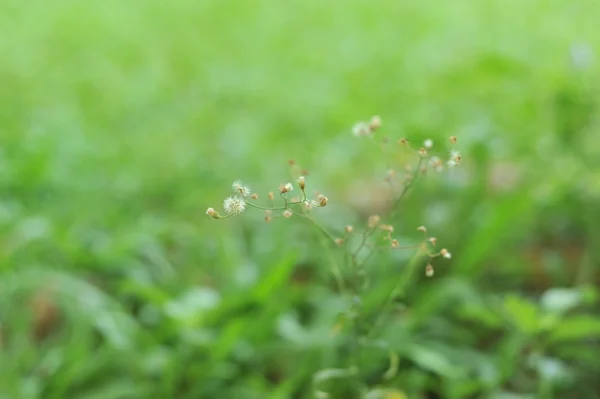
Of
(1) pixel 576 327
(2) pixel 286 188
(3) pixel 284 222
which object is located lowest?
(2) pixel 286 188

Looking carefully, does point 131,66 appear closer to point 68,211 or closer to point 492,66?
point 68,211

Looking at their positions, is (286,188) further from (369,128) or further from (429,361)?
(429,361)

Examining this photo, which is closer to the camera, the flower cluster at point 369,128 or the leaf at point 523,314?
the flower cluster at point 369,128

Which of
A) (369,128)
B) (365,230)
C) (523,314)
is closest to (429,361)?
(523,314)

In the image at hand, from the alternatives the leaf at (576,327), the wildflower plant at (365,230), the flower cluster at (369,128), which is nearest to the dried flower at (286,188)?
the wildflower plant at (365,230)

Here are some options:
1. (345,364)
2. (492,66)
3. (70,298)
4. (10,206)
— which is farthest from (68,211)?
(492,66)

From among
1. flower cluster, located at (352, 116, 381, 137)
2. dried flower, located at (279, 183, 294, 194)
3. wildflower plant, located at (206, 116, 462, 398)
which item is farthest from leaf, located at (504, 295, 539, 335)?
dried flower, located at (279, 183, 294, 194)

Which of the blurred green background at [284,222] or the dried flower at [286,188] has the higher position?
the blurred green background at [284,222]

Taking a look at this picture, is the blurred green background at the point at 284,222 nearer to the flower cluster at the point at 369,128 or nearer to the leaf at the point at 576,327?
the leaf at the point at 576,327

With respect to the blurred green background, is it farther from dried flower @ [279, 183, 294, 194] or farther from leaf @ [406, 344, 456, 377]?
dried flower @ [279, 183, 294, 194]
